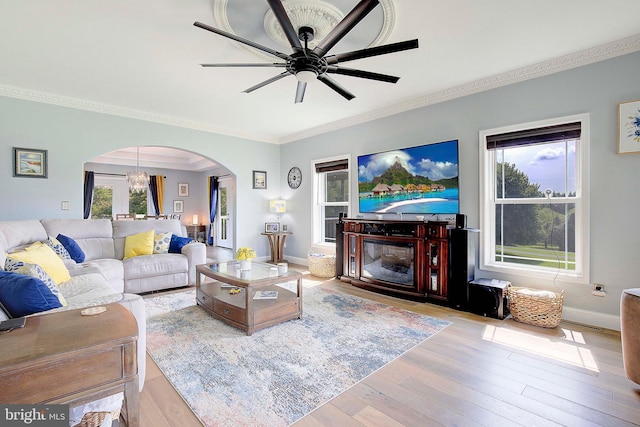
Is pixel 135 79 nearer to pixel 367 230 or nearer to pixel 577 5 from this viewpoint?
Result: pixel 367 230

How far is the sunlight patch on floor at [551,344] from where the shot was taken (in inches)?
92.0

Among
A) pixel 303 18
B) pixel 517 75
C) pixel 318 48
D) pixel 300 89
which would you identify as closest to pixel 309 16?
pixel 303 18

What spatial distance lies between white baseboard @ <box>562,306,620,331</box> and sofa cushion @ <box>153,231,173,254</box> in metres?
5.12

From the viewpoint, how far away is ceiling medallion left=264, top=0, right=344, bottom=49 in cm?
218

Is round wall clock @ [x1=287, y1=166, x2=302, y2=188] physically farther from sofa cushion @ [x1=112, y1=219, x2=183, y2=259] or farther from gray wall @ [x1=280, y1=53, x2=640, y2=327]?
gray wall @ [x1=280, y1=53, x2=640, y2=327]

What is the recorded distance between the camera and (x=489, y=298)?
324cm

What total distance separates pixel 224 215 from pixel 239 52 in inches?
265

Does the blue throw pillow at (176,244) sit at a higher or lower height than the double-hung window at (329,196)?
lower

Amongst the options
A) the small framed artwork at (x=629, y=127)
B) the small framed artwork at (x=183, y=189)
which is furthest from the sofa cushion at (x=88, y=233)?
the small framed artwork at (x=629, y=127)

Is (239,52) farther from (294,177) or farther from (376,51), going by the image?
(294,177)

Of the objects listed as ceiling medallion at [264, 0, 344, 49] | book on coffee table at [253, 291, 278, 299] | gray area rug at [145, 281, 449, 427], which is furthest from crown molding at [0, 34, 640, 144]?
book on coffee table at [253, 291, 278, 299]

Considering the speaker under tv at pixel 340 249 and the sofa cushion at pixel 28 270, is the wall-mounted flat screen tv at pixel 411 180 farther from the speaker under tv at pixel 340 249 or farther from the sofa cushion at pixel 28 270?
the sofa cushion at pixel 28 270

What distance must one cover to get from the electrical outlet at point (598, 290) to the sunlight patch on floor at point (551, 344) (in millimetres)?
458

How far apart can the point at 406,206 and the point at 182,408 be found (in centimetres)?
355
